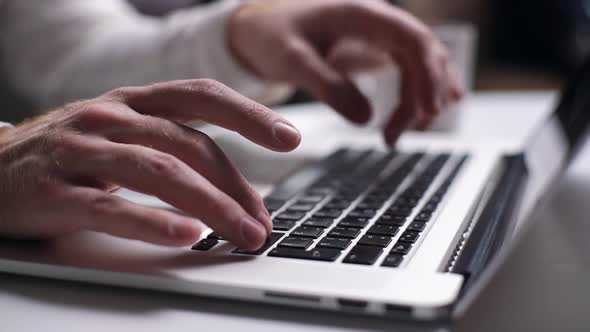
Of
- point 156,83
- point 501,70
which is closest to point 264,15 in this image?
point 156,83

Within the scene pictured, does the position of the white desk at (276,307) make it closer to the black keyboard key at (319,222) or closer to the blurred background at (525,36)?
the black keyboard key at (319,222)

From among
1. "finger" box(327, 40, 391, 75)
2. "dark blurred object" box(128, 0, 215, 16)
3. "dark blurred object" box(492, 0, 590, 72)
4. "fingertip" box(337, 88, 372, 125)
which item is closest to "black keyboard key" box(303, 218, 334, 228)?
"fingertip" box(337, 88, 372, 125)

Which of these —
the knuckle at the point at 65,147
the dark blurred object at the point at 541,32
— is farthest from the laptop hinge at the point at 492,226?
the dark blurred object at the point at 541,32

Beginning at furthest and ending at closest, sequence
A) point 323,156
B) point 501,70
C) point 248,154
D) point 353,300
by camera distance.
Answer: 1. point 501,70
2. point 323,156
3. point 248,154
4. point 353,300

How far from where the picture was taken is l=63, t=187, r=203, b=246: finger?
0.29 meters

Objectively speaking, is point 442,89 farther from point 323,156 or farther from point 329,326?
point 329,326

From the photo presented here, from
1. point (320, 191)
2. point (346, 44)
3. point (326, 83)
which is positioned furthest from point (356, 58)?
point (320, 191)

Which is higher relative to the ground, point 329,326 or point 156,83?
point 156,83

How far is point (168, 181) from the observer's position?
296mm

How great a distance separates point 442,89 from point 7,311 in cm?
47

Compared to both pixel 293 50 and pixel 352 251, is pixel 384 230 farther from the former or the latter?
pixel 293 50

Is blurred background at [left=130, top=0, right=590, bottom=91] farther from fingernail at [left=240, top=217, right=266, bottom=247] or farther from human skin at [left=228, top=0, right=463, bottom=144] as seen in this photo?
fingernail at [left=240, top=217, right=266, bottom=247]

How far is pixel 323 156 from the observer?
0.60m

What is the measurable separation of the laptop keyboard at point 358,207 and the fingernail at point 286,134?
0.19 feet
